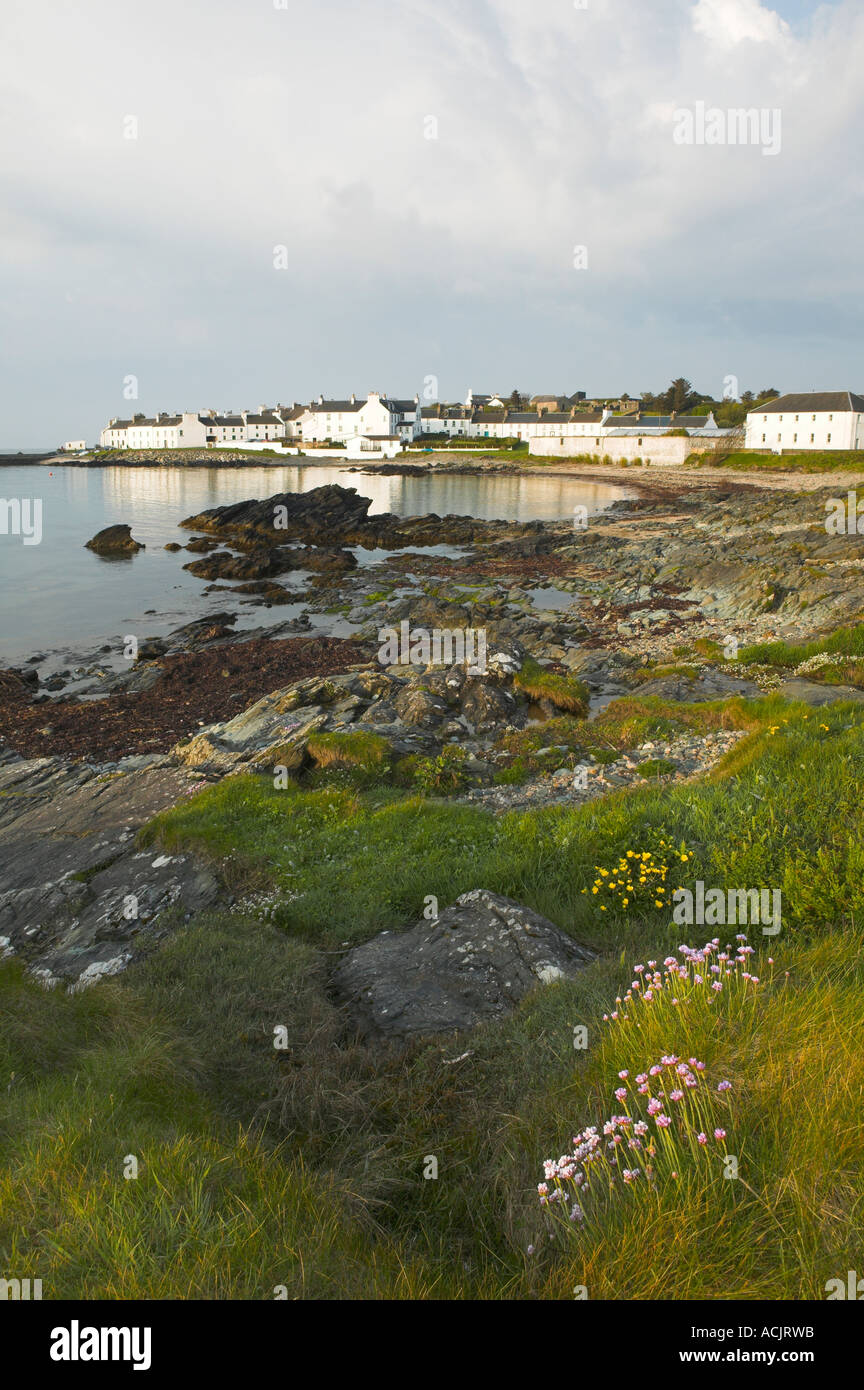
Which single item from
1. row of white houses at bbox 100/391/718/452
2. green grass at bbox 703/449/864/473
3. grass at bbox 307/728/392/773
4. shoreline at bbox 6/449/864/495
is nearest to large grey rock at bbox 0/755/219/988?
grass at bbox 307/728/392/773

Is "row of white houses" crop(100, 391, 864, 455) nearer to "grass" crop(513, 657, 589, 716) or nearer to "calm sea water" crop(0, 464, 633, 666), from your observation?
"calm sea water" crop(0, 464, 633, 666)

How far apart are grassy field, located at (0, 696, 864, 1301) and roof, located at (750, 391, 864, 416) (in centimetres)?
10012

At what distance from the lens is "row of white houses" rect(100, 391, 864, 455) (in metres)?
93.1

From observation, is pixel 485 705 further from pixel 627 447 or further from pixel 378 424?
pixel 378 424

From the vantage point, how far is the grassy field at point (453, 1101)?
2936mm

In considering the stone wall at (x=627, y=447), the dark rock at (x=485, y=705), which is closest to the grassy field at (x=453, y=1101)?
the dark rock at (x=485, y=705)

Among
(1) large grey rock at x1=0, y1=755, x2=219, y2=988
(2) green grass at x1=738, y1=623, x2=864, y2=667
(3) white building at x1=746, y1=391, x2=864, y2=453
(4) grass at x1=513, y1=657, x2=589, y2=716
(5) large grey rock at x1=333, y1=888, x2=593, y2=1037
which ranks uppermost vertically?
(3) white building at x1=746, y1=391, x2=864, y2=453

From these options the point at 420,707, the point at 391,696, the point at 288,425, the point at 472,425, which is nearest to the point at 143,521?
the point at 391,696

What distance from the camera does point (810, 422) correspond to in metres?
93.4

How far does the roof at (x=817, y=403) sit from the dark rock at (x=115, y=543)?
267 feet

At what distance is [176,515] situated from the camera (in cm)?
6900

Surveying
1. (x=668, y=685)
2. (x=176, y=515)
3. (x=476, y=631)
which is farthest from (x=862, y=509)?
(x=176, y=515)

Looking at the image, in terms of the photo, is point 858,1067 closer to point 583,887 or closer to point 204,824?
point 583,887

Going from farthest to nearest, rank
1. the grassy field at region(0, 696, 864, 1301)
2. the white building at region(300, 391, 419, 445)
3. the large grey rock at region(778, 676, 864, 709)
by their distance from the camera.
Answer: the white building at region(300, 391, 419, 445)
the large grey rock at region(778, 676, 864, 709)
the grassy field at region(0, 696, 864, 1301)
